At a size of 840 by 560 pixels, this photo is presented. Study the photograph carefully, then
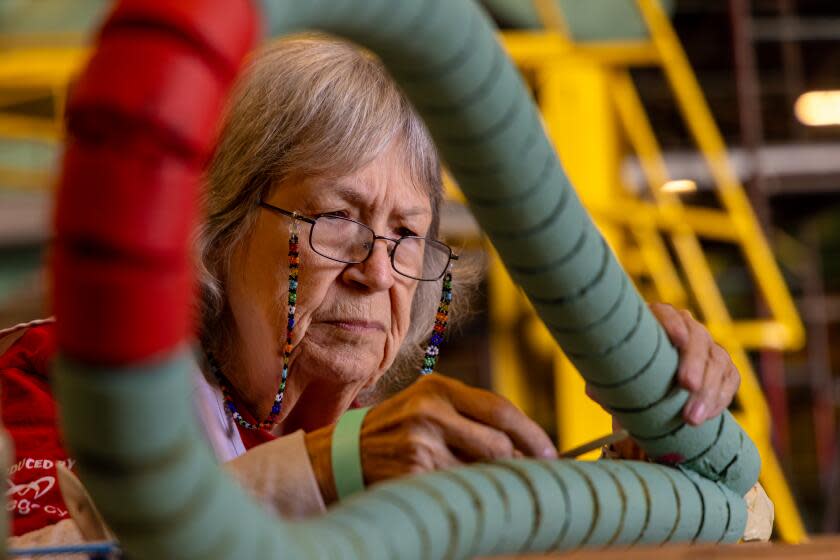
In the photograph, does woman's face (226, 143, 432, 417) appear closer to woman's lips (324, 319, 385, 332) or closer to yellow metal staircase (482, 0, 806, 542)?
woman's lips (324, 319, 385, 332)

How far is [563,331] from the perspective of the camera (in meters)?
0.72

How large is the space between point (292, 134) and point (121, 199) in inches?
36.5

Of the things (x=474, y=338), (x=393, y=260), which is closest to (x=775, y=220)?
(x=474, y=338)

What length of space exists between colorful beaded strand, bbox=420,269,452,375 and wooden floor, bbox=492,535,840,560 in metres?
0.79

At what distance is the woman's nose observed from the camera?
132 centimetres

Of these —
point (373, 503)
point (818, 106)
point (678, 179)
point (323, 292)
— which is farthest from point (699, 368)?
point (818, 106)

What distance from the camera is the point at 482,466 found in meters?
0.70

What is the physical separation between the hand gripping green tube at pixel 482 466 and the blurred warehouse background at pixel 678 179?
698 millimetres

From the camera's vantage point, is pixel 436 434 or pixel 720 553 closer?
pixel 720 553

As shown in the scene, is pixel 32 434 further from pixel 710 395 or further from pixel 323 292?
pixel 710 395

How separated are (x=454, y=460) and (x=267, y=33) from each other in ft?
1.30

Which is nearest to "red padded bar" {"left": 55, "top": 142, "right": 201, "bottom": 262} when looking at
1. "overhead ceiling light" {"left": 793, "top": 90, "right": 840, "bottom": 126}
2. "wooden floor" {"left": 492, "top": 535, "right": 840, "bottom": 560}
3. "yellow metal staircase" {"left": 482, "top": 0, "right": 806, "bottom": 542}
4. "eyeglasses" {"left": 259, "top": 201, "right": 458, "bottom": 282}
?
"wooden floor" {"left": 492, "top": 535, "right": 840, "bottom": 560}

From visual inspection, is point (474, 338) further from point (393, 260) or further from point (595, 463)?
point (595, 463)

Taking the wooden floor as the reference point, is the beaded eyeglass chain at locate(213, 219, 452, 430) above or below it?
above
